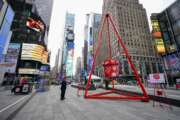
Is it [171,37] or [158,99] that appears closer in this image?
[158,99]

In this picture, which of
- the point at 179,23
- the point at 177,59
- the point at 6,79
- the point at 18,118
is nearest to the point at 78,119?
the point at 18,118

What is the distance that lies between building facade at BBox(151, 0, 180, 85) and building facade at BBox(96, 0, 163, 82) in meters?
35.6

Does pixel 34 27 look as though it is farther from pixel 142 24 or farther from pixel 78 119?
pixel 142 24

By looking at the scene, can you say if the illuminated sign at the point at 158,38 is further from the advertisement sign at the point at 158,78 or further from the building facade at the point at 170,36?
the advertisement sign at the point at 158,78

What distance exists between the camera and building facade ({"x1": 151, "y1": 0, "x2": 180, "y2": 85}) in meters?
31.1

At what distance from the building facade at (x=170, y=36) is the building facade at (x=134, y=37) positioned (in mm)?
35562

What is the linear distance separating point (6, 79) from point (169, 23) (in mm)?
60652

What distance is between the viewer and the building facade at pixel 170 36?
3109cm

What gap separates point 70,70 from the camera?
10712cm

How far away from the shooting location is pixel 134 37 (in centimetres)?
8319

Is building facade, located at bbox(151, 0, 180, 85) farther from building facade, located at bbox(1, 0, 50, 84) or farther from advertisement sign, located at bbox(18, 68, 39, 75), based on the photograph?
advertisement sign, located at bbox(18, 68, 39, 75)

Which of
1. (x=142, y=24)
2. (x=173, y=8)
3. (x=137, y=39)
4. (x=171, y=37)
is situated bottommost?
(x=171, y=37)

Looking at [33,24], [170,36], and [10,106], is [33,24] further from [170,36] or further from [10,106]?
[170,36]

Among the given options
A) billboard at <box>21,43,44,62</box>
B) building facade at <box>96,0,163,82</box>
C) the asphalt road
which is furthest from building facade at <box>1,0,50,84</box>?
the asphalt road
